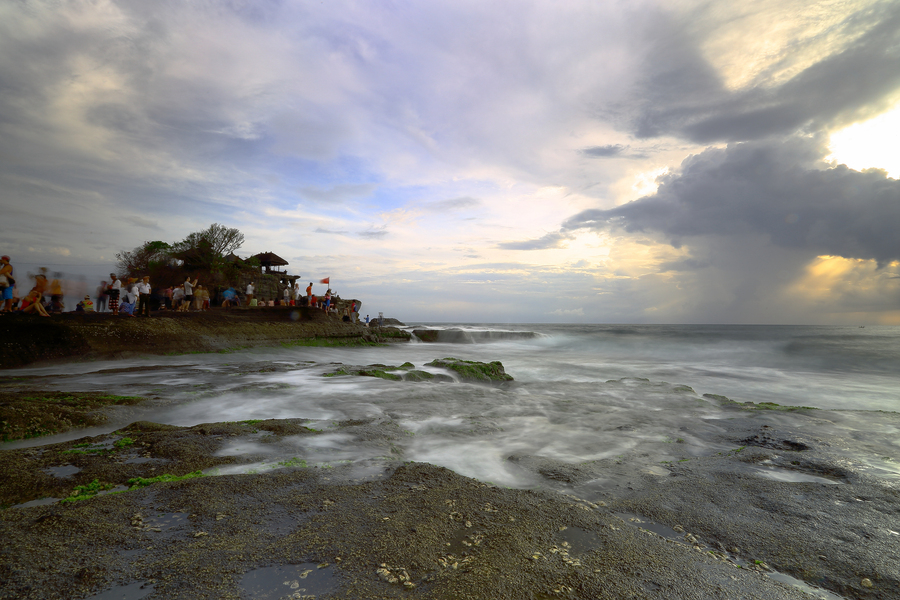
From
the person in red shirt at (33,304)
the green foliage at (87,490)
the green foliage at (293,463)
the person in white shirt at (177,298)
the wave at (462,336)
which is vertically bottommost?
the wave at (462,336)

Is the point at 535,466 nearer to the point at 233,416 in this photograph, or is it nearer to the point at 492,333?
the point at 233,416

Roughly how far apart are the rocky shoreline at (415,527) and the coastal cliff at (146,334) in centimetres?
913

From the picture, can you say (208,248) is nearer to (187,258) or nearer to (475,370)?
(187,258)

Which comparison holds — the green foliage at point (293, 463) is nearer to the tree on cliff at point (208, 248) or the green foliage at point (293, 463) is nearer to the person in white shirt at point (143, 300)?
the person in white shirt at point (143, 300)

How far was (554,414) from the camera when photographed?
24.7ft

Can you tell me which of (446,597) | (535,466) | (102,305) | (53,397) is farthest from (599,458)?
(102,305)

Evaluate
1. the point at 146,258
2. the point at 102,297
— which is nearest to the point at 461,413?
the point at 102,297

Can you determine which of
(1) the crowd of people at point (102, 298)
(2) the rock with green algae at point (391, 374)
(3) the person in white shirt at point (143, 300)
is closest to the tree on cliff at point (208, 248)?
(1) the crowd of people at point (102, 298)

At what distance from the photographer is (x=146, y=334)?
12.9 m

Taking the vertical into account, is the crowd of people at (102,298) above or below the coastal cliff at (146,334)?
above

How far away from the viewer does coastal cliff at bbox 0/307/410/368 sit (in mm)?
10289

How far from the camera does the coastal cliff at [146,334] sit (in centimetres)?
1029

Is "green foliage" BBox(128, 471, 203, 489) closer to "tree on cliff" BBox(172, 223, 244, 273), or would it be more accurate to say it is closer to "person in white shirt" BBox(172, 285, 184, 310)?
"person in white shirt" BBox(172, 285, 184, 310)

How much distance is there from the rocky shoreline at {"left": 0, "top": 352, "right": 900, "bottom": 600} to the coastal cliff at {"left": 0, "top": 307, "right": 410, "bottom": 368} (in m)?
9.13
